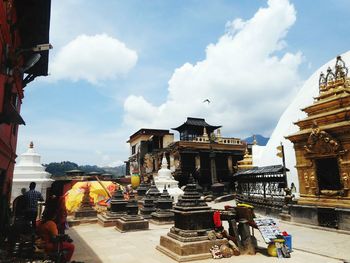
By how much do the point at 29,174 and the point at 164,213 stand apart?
10.2 m

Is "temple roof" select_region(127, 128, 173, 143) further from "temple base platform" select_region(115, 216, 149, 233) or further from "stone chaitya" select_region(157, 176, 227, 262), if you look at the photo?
"stone chaitya" select_region(157, 176, 227, 262)

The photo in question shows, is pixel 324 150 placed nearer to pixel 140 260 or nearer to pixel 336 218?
pixel 336 218

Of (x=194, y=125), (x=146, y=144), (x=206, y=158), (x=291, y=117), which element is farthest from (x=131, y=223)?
(x=146, y=144)

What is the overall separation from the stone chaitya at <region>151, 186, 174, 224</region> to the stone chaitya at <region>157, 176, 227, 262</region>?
5698 mm

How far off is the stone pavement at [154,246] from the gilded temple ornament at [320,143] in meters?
3.17

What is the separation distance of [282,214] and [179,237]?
7.62 metres

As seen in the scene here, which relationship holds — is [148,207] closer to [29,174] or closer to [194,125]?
[29,174]

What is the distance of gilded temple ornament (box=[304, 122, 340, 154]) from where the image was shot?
419 inches

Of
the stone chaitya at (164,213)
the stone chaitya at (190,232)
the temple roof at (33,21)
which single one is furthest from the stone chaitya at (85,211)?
the temple roof at (33,21)

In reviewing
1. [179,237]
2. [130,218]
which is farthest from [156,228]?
[179,237]

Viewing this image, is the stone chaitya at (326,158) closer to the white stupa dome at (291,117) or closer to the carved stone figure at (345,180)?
the carved stone figure at (345,180)

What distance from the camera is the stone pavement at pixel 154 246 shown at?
692 centimetres

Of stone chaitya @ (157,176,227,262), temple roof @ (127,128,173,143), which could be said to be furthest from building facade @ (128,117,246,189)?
stone chaitya @ (157,176,227,262)

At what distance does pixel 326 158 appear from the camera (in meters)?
11.1
